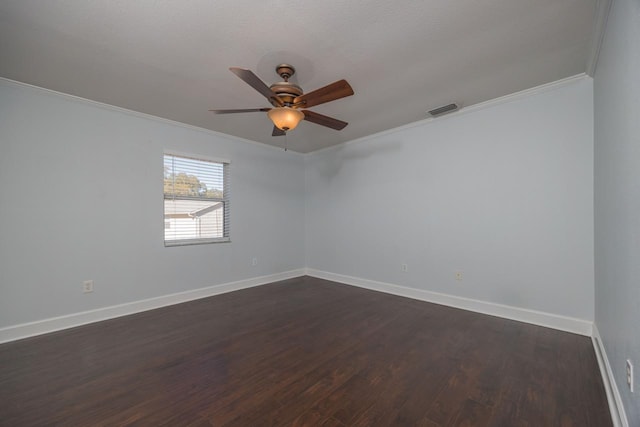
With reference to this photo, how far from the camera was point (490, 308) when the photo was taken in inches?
124

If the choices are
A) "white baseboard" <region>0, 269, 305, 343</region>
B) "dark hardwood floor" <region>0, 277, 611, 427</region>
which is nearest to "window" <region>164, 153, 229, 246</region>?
"white baseboard" <region>0, 269, 305, 343</region>

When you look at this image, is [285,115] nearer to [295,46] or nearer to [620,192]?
[295,46]

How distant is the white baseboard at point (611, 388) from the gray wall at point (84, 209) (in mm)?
4211

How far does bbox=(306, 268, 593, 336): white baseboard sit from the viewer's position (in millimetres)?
2654

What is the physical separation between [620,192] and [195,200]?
4369 millimetres

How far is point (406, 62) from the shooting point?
2311 millimetres

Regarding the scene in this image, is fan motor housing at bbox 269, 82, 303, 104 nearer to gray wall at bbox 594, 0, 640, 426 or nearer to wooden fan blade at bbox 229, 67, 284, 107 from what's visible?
wooden fan blade at bbox 229, 67, 284, 107

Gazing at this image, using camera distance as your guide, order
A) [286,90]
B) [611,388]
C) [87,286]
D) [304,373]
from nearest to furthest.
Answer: [611,388] → [304,373] → [286,90] → [87,286]

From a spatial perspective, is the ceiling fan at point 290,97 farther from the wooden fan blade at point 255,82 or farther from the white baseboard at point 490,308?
the white baseboard at point 490,308

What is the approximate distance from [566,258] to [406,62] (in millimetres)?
2520

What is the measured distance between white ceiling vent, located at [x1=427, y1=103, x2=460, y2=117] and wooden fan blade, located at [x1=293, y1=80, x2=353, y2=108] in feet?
5.90

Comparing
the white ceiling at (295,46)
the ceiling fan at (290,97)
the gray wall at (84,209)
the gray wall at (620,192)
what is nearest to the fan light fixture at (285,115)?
the ceiling fan at (290,97)

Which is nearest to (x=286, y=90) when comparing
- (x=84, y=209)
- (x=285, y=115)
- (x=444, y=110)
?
(x=285, y=115)

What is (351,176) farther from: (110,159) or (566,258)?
(110,159)
